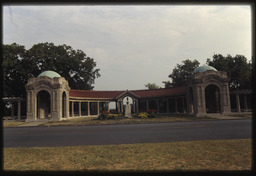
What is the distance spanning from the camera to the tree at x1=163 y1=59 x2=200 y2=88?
2306 inches

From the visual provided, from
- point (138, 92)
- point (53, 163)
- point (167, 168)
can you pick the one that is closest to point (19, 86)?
point (138, 92)

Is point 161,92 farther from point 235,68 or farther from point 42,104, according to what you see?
point 42,104

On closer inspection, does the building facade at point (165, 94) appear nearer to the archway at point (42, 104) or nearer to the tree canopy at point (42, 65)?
the archway at point (42, 104)

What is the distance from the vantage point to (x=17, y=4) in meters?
2.52

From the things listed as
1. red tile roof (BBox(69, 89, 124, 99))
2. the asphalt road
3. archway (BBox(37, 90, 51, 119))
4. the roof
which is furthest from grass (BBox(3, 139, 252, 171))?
red tile roof (BBox(69, 89, 124, 99))

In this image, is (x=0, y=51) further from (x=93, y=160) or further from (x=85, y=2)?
(x=93, y=160)

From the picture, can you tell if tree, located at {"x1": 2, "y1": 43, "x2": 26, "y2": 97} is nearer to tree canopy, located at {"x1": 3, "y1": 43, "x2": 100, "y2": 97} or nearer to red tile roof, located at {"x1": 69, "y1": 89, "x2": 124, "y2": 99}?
tree canopy, located at {"x1": 3, "y1": 43, "x2": 100, "y2": 97}

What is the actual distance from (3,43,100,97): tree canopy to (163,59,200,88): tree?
82.0 ft

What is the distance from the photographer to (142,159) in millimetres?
7637

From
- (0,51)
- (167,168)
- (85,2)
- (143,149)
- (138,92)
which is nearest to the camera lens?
(85,2)

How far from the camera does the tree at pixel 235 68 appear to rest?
44.9 m

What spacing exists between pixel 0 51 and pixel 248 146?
11.0 metres

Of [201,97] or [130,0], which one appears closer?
[130,0]

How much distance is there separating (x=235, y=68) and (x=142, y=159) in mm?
49041
